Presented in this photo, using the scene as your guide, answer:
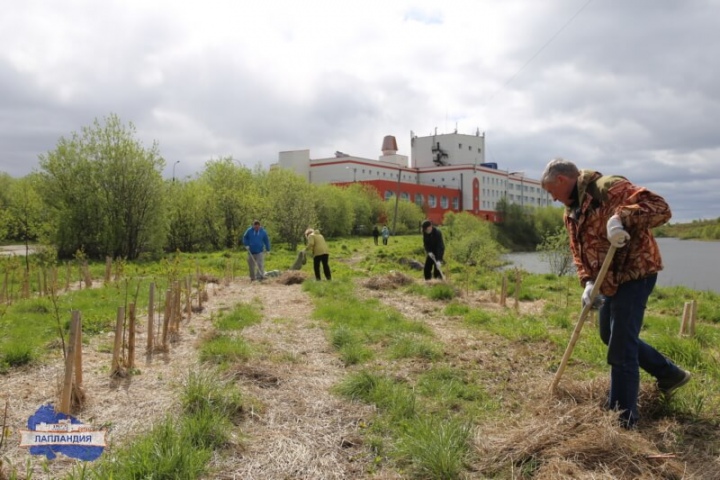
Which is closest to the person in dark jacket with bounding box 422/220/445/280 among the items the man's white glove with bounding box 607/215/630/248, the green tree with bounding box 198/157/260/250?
the man's white glove with bounding box 607/215/630/248

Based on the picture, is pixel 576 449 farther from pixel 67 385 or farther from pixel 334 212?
pixel 334 212

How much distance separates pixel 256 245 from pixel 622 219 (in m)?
12.5

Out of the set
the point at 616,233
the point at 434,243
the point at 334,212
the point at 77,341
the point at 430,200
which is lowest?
the point at 77,341

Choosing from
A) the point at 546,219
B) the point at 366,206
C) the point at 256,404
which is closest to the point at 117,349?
the point at 256,404

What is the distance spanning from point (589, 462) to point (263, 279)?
1286cm

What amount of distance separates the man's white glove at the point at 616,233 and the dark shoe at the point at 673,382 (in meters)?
1.23

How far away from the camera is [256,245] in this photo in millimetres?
14961

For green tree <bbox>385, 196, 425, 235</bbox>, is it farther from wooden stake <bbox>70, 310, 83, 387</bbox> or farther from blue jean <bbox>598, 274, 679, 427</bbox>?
blue jean <bbox>598, 274, 679, 427</bbox>

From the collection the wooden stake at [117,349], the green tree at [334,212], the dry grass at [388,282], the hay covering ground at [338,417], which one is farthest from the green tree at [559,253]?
the green tree at [334,212]

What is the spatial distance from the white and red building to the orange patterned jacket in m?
60.4

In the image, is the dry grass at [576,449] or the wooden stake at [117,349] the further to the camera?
the wooden stake at [117,349]

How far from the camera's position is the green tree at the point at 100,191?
24.3 metres

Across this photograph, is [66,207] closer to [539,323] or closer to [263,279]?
[263,279]

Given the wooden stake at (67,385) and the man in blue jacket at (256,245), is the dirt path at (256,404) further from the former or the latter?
the man in blue jacket at (256,245)
